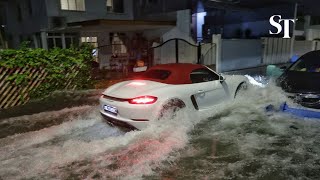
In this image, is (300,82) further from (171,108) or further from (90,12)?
(90,12)

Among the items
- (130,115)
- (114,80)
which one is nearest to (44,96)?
(114,80)

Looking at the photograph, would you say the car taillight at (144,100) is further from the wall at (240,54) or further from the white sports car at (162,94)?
the wall at (240,54)

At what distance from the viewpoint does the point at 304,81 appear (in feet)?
21.8

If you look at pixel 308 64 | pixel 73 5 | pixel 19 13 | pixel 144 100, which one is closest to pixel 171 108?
pixel 144 100

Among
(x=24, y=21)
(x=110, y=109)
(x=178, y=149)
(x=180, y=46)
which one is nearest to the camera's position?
(x=178, y=149)

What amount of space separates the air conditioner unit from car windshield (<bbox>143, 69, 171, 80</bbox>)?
1080 centimetres

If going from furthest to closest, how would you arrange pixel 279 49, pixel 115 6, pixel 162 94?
pixel 115 6 < pixel 279 49 < pixel 162 94

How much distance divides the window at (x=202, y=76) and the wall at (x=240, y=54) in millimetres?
8120

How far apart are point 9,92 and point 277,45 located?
53.6ft

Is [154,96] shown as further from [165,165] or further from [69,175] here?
[69,175]

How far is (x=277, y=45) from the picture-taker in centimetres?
1833

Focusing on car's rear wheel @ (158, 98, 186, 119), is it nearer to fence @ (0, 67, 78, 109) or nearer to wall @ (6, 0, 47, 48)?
fence @ (0, 67, 78, 109)

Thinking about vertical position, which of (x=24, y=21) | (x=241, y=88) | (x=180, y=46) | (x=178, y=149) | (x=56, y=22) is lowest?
(x=178, y=149)

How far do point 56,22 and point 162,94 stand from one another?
40.7 feet
